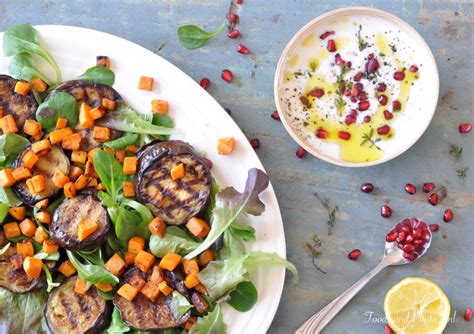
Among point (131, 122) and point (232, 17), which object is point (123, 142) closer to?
point (131, 122)

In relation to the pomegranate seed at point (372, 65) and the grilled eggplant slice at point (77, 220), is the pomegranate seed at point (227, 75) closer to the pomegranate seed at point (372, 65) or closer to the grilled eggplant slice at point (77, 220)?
the pomegranate seed at point (372, 65)

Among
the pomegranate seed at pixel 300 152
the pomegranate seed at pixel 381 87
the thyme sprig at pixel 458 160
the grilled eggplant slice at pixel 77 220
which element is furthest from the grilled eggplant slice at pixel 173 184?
the thyme sprig at pixel 458 160

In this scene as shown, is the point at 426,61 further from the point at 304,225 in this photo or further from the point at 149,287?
the point at 149,287

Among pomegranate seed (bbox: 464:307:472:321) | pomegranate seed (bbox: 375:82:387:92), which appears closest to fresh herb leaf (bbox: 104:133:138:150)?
pomegranate seed (bbox: 375:82:387:92)

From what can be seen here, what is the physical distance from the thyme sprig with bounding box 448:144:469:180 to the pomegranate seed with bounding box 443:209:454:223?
0.19 meters

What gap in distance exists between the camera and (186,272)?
2.94 m

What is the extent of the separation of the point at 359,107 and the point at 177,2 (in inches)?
46.0

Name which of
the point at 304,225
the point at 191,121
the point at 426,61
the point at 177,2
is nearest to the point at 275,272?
the point at 304,225

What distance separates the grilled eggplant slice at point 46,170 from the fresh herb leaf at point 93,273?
13.8 inches

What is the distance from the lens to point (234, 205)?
2.88m

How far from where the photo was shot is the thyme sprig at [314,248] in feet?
10.7

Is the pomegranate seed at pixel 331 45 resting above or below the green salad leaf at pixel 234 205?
above

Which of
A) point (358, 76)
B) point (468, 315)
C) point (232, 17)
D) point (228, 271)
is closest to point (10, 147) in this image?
point (228, 271)

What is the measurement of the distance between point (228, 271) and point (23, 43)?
155 centimetres
